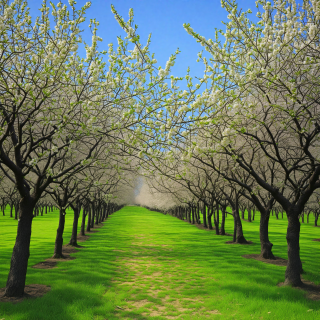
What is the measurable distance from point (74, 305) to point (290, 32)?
33.8 feet

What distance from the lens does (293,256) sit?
31.8 ft

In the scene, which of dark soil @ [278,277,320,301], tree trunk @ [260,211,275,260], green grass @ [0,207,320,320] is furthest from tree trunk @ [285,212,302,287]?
tree trunk @ [260,211,275,260]

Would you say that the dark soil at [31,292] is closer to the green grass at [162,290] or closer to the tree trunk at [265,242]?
the green grass at [162,290]

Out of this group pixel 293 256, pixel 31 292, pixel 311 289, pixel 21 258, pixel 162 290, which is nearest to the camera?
pixel 21 258

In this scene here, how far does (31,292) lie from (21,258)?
1189 mm

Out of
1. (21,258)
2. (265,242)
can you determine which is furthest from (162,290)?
(265,242)

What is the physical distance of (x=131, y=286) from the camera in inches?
392

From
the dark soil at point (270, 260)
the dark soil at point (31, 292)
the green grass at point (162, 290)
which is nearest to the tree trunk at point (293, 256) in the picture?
the green grass at point (162, 290)

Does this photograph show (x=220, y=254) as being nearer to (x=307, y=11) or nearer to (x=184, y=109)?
(x=184, y=109)

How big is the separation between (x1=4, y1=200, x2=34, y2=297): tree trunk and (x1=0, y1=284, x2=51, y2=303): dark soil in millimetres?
171

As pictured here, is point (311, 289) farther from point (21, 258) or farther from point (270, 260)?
point (21, 258)

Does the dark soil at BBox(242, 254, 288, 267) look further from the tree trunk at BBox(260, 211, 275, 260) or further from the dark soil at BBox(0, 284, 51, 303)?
the dark soil at BBox(0, 284, 51, 303)

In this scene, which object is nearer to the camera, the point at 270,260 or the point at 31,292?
the point at 31,292

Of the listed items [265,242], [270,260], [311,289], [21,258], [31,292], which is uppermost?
[21,258]
